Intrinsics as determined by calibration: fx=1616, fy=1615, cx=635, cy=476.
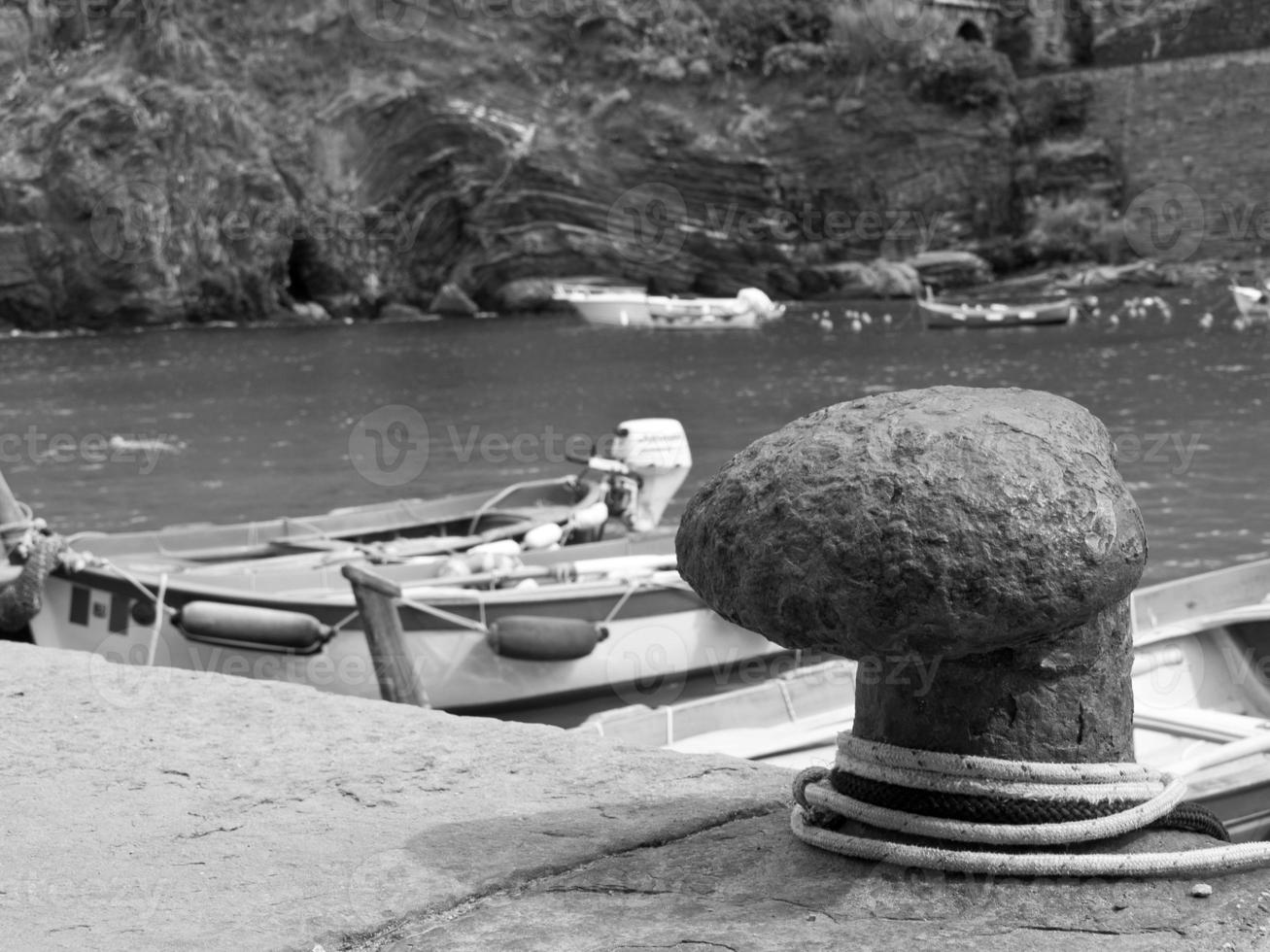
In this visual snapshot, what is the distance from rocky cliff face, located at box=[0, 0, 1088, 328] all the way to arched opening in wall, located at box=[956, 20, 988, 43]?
15.9 feet

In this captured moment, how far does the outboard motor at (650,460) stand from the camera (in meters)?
14.0

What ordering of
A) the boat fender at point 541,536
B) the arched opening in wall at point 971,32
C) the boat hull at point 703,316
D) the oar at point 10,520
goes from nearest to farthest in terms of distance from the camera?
1. the oar at point 10,520
2. the boat fender at point 541,536
3. the boat hull at point 703,316
4. the arched opening in wall at point 971,32

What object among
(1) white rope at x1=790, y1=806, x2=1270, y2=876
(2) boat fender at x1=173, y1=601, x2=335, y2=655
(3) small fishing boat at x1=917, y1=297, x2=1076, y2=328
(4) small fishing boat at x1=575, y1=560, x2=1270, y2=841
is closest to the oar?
(2) boat fender at x1=173, y1=601, x2=335, y2=655

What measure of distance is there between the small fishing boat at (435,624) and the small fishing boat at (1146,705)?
4.37ft

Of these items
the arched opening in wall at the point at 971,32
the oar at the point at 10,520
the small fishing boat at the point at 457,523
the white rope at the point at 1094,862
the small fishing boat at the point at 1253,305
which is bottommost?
the small fishing boat at the point at 457,523

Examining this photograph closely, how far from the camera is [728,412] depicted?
27.9 metres

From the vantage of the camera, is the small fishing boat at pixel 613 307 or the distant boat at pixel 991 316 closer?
the distant boat at pixel 991 316

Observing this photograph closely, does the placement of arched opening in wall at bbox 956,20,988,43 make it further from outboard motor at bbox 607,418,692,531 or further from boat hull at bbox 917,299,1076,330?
outboard motor at bbox 607,418,692,531

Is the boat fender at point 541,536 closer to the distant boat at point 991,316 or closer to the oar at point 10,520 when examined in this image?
the oar at point 10,520

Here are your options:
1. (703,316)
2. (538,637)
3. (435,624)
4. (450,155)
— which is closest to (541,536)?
(538,637)

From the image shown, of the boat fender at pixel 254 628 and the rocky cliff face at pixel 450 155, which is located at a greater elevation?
the rocky cliff face at pixel 450 155

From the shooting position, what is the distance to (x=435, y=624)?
966cm

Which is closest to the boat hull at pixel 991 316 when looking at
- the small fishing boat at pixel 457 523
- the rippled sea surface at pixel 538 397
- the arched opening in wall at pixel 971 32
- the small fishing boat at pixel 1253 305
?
the rippled sea surface at pixel 538 397

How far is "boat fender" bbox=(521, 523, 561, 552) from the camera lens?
12.1 metres
